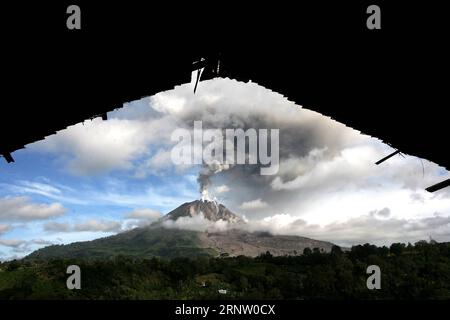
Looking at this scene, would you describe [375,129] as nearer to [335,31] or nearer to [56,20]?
[335,31]

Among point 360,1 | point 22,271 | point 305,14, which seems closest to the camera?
point 360,1

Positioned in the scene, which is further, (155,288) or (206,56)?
(155,288)

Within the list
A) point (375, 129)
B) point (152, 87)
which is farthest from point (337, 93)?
point (152, 87)

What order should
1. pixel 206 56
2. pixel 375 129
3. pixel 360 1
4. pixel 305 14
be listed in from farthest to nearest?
pixel 375 129 → pixel 206 56 → pixel 305 14 → pixel 360 1

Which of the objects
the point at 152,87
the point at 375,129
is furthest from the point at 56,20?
Answer: the point at 375,129

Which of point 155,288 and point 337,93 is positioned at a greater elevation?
point 337,93

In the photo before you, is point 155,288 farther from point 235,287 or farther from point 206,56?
point 206,56
